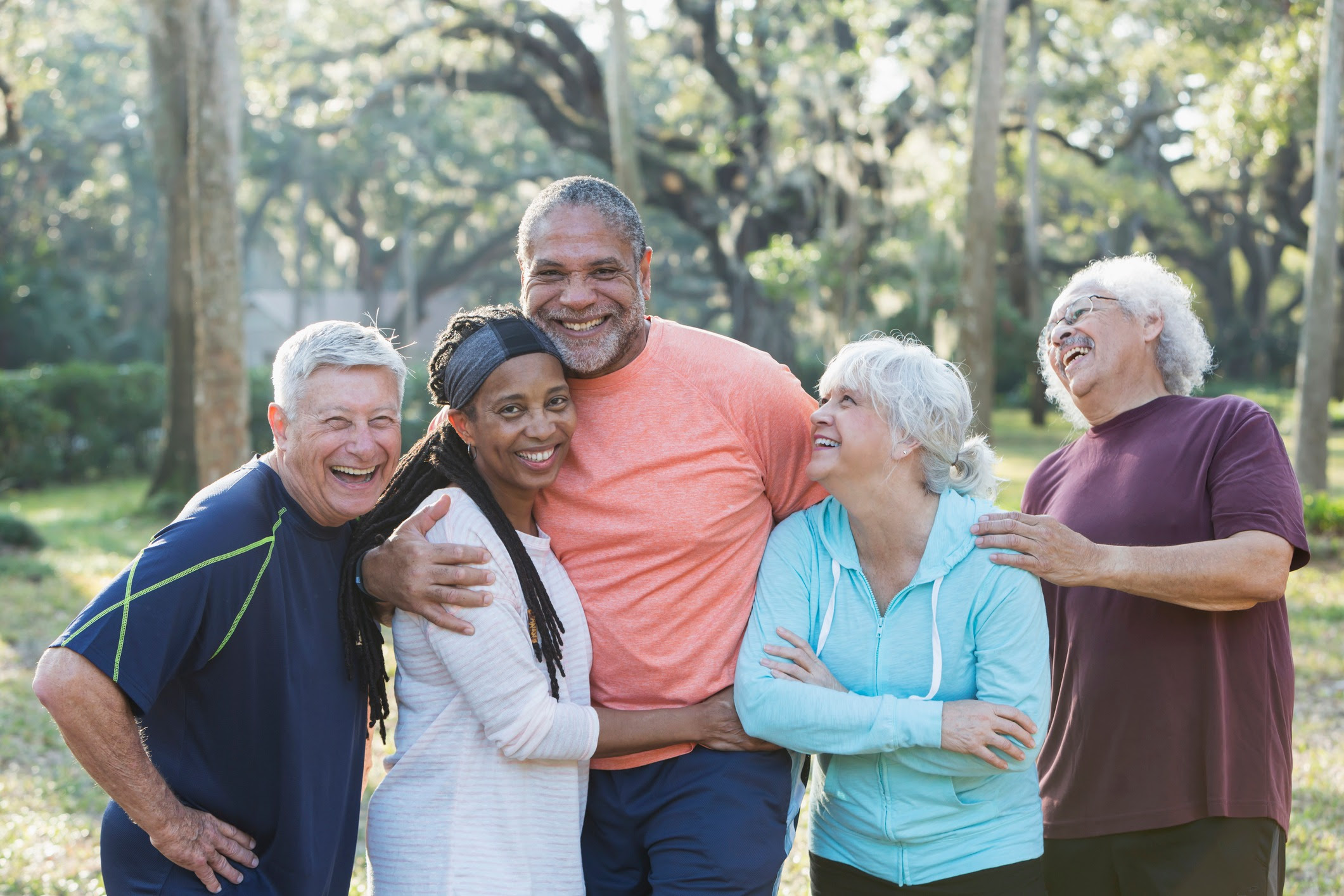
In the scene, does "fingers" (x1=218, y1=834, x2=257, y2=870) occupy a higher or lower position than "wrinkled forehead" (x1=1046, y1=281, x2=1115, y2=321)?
lower

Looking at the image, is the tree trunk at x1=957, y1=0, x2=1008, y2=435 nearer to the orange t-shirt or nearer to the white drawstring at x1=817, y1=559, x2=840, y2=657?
the orange t-shirt

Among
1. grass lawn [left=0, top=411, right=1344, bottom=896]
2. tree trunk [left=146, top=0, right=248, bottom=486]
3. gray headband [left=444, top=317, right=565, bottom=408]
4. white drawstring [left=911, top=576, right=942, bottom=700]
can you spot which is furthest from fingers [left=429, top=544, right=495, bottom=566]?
tree trunk [left=146, top=0, right=248, bottom=486]

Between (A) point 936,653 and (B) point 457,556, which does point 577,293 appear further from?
(A) point 936,653

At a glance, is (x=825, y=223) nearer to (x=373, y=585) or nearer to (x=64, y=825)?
(x=64, y=825)

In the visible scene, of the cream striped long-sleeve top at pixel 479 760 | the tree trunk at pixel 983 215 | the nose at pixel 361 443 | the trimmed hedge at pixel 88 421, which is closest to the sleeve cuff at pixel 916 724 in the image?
the cream striped long-sleeve top at pixel 479 760

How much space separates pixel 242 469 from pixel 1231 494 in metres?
2.59

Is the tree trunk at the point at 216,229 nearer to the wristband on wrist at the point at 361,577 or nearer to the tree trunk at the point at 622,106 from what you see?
the tree trunk at the point at 622,106

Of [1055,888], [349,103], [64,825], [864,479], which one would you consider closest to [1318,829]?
[1055,888]

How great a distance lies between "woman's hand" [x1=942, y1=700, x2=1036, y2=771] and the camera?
9.14 feet

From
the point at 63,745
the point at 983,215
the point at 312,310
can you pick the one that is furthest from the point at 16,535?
the point at 312,310

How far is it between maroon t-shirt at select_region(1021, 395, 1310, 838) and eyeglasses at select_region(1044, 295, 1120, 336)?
329 mm

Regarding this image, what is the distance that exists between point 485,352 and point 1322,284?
13.3 metres

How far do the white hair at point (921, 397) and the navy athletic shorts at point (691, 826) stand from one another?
3.02 feet

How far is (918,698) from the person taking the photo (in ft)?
9.54
